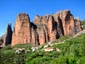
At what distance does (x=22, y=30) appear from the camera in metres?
156

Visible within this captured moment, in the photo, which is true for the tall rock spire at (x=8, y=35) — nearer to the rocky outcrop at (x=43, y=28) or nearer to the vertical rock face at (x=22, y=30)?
the rocky outcrop at (x=43, y=28)

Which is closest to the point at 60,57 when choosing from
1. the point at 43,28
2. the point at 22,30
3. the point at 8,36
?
the point at 43,28

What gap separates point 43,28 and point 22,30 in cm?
1120

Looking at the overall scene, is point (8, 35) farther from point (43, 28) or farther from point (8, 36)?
point (43, 28)

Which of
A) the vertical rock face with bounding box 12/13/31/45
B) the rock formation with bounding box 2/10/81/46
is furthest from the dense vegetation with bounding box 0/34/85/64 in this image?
the vertical rock face with bounding box 12/13/31/45

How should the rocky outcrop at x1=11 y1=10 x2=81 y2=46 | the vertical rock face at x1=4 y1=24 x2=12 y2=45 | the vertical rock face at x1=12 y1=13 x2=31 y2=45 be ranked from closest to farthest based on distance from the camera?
the rocky outcrop at x1=11 y1=10 x2=81 y2=46 < the vertical rock face at x1=12 y1=13 x2=31 y2=45 < the vertical rock face at x1=4 y1=24 x2=12 y2=45

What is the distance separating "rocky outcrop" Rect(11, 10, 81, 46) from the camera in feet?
492

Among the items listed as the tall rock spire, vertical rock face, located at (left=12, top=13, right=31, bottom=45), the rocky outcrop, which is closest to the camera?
the rocky outcrop

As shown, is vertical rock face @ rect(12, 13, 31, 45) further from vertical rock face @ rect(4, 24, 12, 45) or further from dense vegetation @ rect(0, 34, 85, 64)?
dense vegetation @ rect(0, 34, 85, 64)

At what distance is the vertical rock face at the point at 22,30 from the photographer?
154 metres

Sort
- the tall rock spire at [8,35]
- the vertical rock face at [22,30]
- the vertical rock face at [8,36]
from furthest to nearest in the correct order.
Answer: the tall rock spire at [8,35]
the vertical rock face at [8,36]
the vertical rock face at [22,30]

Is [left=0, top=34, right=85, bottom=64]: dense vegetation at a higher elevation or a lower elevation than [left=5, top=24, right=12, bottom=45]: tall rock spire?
lower

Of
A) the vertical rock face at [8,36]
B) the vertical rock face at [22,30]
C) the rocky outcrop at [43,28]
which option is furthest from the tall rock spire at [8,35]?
the vertical rock face at [22,30]

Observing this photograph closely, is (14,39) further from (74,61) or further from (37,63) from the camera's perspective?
(74,61)
